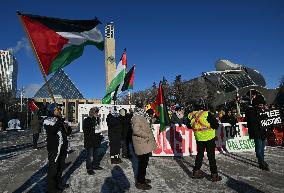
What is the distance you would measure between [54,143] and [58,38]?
2.73 meters

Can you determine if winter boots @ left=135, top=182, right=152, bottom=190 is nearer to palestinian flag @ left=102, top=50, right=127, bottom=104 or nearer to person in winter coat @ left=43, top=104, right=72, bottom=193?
person in winter coat @ left=43, top=104, right=72, bottom=193

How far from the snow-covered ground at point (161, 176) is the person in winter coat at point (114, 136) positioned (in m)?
0.29

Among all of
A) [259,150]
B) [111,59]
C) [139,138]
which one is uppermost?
[111,59]

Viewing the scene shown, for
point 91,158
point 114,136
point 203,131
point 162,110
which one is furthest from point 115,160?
point 203,131

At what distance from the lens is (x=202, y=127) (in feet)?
26.6

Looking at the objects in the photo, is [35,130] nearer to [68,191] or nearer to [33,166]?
[33,166]

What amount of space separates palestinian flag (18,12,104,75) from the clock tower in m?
89.3

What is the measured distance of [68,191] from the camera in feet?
23.5

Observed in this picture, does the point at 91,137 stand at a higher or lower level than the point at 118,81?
lower

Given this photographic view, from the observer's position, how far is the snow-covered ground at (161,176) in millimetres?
7234

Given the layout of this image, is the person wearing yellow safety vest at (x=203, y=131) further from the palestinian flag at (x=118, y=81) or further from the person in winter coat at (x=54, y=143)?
the palestinian flag at (x=118, y=81)

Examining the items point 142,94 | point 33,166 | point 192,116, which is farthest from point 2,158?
point 142,94

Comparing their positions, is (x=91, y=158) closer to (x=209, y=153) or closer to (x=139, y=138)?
(x=139, y=138)

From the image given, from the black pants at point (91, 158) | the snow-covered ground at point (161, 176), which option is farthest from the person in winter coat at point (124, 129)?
the black pants at point (91, 158)
